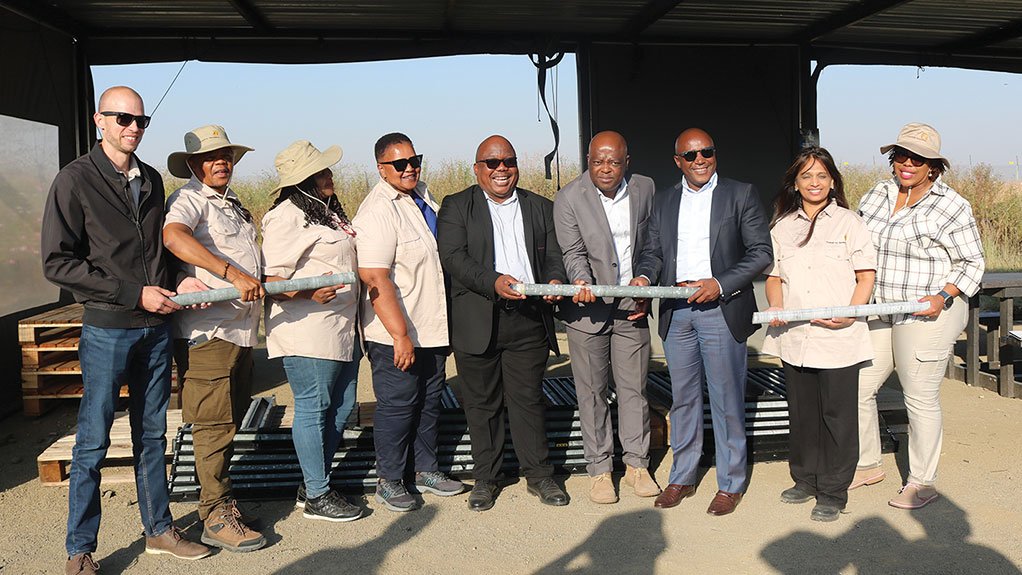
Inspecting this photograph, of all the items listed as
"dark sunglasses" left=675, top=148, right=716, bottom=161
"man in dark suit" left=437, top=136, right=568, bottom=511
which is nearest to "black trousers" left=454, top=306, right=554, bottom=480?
"man in dark suit" left=437, top=136, right=568, bottom=511

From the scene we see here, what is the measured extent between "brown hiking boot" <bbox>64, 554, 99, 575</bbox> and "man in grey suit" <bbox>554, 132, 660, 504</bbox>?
7.68ft

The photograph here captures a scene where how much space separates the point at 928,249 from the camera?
4.14 metres

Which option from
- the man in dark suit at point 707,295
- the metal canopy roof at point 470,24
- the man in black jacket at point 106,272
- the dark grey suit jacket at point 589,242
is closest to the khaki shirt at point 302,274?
the man in black jacket at point 106,272

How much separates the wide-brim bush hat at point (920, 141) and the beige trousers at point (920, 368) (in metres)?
0.73

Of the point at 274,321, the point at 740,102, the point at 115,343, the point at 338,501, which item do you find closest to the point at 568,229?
the point at 274,321

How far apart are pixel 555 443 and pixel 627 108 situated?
185 inches

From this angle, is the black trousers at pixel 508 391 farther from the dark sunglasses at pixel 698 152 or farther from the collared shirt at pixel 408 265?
the dark sunglasses at pixel 698 152

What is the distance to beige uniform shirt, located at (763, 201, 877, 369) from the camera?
4074mm

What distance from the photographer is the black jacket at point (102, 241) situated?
3.37m

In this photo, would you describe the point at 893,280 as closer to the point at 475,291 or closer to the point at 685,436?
the point at 685,436

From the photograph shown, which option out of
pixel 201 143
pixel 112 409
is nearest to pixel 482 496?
pixel 112 409

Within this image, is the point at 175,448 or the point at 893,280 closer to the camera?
the point at 893,280

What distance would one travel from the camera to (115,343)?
137 inches

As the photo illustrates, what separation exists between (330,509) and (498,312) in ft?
4.19
